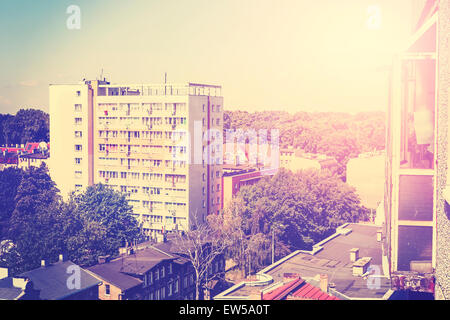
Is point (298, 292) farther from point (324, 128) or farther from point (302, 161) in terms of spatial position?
point (302, 161)

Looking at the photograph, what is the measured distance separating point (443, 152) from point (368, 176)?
599 centimetres

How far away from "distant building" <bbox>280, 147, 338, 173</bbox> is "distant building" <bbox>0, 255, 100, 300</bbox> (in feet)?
13.3

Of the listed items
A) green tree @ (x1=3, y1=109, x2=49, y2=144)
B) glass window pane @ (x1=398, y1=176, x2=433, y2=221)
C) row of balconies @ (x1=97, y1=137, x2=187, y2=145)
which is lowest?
glass window pane @ (x1=398, y1=176, x2=433, y2=221)

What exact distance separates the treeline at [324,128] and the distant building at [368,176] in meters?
0.14

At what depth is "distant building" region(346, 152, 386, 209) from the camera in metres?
8.22

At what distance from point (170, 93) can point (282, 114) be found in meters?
2.26

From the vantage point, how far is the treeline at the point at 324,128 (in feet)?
24.6

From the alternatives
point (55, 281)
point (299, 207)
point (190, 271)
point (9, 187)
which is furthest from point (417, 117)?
point (9, 187)

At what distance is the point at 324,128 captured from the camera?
Result: 26.2 ft

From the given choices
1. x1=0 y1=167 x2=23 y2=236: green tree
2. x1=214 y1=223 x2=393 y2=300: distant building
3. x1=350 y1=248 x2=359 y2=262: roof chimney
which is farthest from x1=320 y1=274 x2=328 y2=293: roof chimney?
x1=0 y1=167 x2=23 y2=236: green tree

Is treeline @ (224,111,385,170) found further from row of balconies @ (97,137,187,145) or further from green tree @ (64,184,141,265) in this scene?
green tree @ (64,184,141,265)
